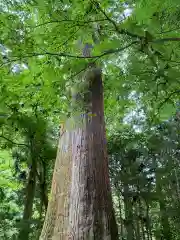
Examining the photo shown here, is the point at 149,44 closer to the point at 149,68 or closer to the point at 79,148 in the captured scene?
the point at 149,68

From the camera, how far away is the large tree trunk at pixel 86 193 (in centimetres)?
180

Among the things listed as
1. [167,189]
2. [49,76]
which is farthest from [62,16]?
[167,189]

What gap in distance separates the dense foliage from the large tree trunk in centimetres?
39

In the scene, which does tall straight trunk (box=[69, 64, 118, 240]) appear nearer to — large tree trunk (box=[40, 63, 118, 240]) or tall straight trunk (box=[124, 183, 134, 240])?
large tree trunk (box=[40, 63, 118, 240])

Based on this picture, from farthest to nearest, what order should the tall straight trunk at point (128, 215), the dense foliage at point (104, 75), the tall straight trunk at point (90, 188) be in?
the tall straight trunk at point (128, 215), the tall straight trunk at point (90, 188), the dense foliage at point (104, 75)

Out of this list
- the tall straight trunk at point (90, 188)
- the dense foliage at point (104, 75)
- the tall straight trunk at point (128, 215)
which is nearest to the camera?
the dense foliage at point (104, 75)

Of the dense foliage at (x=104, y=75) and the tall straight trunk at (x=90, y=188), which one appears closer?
the dense foliage at (x=104, y=75)

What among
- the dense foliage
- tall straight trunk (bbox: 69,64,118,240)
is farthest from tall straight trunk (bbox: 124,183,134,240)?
tall straight trunk (bbox: 69,64,118,240)

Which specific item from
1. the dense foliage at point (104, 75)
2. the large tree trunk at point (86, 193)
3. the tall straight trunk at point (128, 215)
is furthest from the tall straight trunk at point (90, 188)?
the tall straight trunk at point (128, 215)

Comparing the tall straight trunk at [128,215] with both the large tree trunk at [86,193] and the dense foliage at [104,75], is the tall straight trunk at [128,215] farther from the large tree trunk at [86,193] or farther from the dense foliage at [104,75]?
the large tree trunk at [86,193]

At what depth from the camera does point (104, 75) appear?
7.95 ft

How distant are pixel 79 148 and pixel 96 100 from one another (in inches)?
30.1

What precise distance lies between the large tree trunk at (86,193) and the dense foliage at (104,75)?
39cm

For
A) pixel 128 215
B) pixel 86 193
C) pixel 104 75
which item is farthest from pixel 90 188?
pixel 128 215
